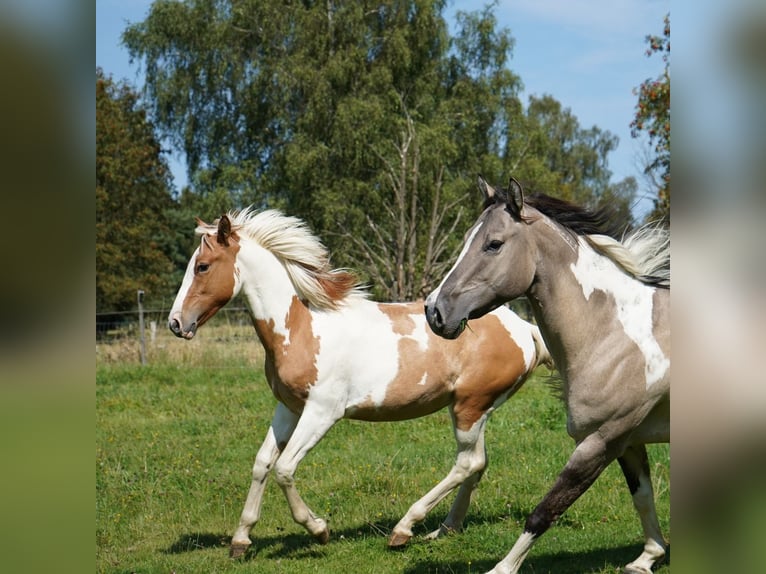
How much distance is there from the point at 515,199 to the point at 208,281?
2.67 meters

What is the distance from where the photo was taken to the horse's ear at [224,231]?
567 cm

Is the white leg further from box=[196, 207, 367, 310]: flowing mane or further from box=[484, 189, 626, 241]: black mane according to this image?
box=[196, 207, 367, 310]: flowing mane

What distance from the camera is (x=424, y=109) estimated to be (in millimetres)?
28109

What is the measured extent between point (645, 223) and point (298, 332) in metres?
2.60

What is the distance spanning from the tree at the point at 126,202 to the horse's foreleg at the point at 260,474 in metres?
21.8

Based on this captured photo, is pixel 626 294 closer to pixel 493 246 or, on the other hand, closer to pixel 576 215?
pixel 576 215

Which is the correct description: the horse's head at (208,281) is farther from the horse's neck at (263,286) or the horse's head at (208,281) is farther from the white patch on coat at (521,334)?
the white patch on coat at (521,334)

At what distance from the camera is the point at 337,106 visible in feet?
90.9

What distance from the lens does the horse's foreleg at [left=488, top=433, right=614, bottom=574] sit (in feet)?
12.8

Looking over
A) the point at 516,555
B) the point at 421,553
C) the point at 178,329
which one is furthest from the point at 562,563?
the point at 178,329

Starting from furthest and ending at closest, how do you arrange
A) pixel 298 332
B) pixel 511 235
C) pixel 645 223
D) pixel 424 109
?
pixel 424 109 < pixel 298 332 < pixel 645 223 < pixel 511 235

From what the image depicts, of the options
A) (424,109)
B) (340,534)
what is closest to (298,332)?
(340,534)

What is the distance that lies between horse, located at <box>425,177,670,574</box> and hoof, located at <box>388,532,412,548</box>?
1.59m
